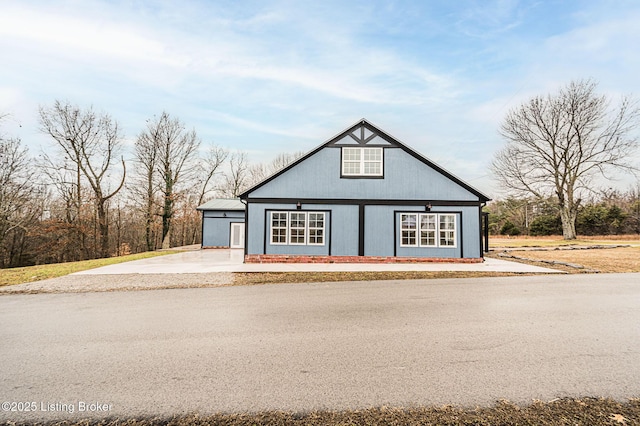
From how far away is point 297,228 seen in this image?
648 inches

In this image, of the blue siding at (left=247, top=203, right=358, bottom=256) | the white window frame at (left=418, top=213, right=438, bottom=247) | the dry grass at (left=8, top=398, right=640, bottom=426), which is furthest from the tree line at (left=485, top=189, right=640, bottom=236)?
the dry grass at (left=8, top=398, right=640, bottom=426)

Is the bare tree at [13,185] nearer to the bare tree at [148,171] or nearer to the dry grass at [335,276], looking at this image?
the bare tree at [148,171]

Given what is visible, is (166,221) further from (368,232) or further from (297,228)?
(368,232)

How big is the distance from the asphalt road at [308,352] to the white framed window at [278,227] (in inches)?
320

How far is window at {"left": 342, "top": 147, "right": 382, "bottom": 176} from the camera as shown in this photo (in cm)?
1672

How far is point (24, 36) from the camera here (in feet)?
38.5

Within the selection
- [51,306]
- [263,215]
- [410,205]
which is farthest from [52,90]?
[410,205]

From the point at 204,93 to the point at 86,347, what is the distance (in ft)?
58.6

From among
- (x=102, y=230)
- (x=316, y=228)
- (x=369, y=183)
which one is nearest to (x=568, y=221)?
(x=369, y=183)

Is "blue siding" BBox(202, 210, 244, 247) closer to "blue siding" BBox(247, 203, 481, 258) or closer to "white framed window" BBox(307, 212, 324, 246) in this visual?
"blue siding" BBox(247, 203, 481, 258)

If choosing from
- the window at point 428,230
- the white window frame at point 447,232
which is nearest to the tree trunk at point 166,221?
the window at point 428,230

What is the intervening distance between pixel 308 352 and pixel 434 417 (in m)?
2.02

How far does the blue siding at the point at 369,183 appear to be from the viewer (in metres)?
16.5

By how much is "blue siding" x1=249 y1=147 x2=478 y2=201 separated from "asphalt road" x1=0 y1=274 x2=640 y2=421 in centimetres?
879
